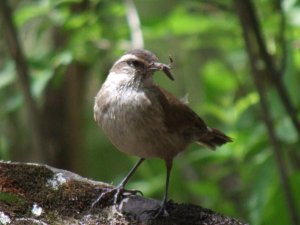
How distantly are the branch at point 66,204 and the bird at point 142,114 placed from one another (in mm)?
374

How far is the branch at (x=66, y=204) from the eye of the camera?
10.5ft

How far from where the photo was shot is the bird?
12.9 feet

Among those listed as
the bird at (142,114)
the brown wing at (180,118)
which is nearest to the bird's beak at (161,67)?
the bird at (142,114)

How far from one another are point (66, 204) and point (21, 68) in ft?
6.34

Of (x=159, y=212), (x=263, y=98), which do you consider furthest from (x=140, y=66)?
(x=159, y=212)

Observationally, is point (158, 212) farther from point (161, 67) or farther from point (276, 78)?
point (276, 78)

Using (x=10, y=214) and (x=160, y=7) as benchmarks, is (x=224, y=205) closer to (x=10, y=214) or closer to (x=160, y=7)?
(x=10, y=214)

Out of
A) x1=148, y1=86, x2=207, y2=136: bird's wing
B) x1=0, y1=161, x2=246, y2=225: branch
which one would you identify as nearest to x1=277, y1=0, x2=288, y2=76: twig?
x1=148, y1=86, x2=207, y2=136: bird's wing

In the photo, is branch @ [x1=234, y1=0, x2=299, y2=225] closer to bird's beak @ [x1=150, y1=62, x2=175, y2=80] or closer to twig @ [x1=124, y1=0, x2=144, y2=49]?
twig @ [x1=124, y1=0, x2=144, y2=49]

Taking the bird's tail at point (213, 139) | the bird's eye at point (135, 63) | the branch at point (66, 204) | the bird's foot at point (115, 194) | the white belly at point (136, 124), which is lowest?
the branch at point (66, 204)

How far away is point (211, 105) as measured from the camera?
5.68m

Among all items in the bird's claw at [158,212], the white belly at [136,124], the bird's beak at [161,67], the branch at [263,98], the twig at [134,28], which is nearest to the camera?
the bird's claw at [158,212]

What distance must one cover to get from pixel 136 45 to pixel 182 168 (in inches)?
95.8

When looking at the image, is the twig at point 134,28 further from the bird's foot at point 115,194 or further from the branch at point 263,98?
the bird's foot at point 115,194
